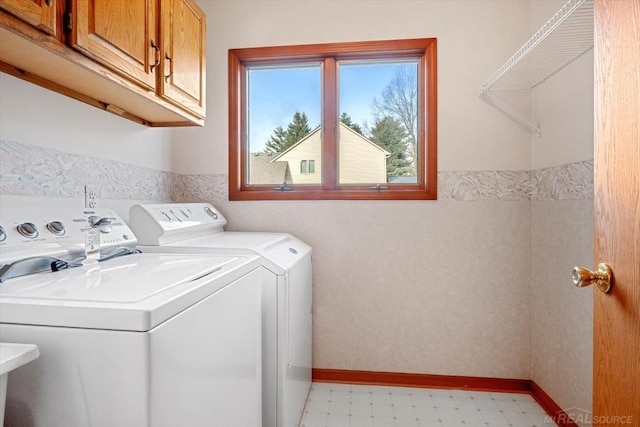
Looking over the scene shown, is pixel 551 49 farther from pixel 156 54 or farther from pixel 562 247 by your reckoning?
pixel 156 54

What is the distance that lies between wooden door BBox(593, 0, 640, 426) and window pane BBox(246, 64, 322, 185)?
165 centimetres

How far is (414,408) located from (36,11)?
2343mm

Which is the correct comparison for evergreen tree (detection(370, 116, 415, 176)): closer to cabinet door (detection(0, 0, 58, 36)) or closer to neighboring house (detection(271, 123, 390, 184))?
neighboring house (detection(271, 123, 390, 184))

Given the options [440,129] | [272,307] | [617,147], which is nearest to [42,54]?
[272,307]

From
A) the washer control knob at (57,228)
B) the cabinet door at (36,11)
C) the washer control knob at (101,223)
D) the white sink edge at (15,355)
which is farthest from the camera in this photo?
the washer control knob at (101,223)

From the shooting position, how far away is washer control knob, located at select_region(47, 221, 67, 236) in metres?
1.16

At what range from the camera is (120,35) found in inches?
48.2

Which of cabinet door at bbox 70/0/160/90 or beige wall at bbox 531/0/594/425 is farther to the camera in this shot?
beige wall at bbox 531/0/594/425

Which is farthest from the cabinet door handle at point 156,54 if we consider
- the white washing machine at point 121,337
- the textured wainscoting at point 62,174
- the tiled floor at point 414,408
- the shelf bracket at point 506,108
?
the tiled floor at point 414,408

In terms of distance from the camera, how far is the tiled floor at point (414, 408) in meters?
1.79

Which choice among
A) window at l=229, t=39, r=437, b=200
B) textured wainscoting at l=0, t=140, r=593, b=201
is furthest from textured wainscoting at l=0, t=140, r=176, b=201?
window at l=229, t=39, r=437, b=200

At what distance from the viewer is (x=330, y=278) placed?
2223 millimetres

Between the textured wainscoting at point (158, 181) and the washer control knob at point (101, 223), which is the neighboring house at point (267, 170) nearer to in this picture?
the textured wainscoting at point (158, 181)

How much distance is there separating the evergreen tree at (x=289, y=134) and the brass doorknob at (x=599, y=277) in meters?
1.83
